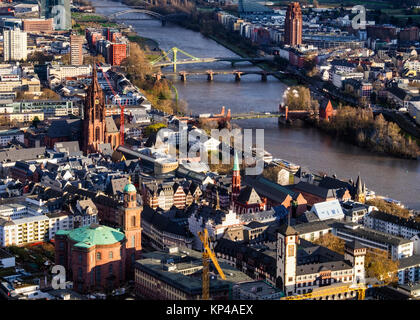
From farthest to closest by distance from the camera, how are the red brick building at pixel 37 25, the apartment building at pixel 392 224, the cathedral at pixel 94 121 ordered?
the red brick building at pixel 37 25 < the cathedral at pixel 94 121 < the apartment building at pixel 392 224

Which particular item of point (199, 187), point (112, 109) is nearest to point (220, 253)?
point (199, 187)

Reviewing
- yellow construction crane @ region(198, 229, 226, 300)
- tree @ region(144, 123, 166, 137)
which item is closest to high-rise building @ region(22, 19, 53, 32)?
tree @ region(144, 123, 166, 137)

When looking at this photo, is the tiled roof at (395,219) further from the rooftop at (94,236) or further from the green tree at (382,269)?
the rooftop at (94,236)

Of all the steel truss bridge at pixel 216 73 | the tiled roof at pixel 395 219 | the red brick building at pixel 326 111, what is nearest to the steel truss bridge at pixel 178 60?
the steel truss bridge at pixel 216 73

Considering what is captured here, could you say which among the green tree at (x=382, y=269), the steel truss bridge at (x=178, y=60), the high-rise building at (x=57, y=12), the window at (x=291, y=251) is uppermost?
the high-rise building at (x=57, y=12)

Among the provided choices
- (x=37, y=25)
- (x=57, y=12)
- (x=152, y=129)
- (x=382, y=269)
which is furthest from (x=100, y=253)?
(x=57, y=12)

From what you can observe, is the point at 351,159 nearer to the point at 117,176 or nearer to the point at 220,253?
the point at 117,176
